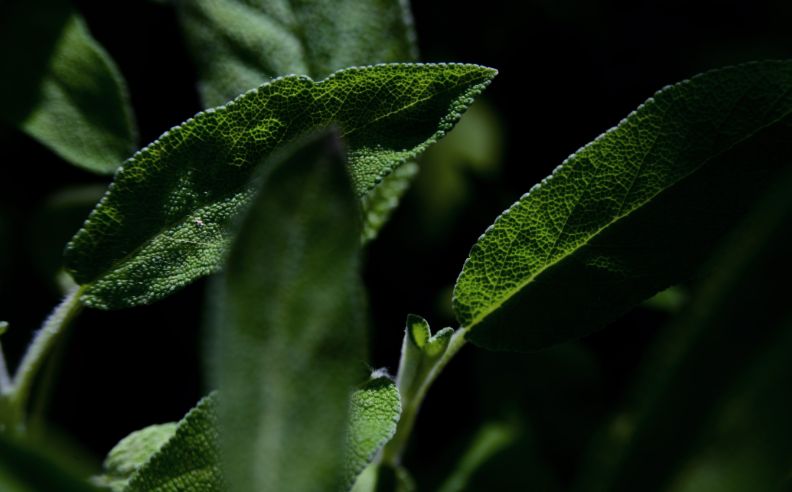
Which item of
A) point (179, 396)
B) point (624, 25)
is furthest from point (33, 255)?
point (624, 25)

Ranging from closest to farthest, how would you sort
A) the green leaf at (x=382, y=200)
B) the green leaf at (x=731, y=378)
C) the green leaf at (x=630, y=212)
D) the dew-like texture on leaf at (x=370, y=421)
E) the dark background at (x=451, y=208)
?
1. the green leaf at (x=731, y=378)
2. the dew-like texture on leaf at (x=370, y=421)
3. the green leaf at (x=630, y=212)
4. the green leaf at (x=382, y=200)
5. the dark background at (x=451, y=208)

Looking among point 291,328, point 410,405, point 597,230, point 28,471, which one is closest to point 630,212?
point 597,230

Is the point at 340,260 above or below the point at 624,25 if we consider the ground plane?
above

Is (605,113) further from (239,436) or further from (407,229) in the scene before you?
(239,436)

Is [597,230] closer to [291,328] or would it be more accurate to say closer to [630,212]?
[630,212]

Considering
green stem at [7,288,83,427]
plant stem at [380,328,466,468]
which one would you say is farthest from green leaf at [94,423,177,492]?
plant stem at [380,328,466,468]

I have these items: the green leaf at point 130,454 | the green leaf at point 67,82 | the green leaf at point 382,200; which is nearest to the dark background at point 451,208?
the green leaf at point 67,82

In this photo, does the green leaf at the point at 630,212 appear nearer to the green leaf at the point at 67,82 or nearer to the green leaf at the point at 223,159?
the green leaf at the point at 223,159
